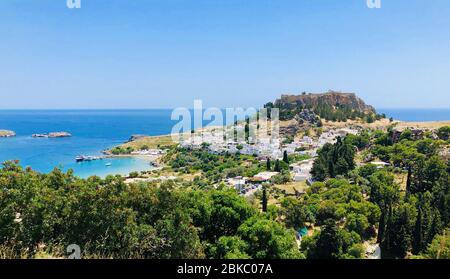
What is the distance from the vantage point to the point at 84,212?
6910mm

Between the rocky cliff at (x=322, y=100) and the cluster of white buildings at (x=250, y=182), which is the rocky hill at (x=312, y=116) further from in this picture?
the cluster of white buildings at (x=250, y=182)

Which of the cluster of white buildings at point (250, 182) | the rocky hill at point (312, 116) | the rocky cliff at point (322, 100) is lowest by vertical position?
the cluster of white buildings at point (250, 182)

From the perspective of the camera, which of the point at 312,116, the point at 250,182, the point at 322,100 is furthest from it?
the point at 322,100

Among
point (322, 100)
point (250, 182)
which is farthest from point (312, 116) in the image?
point (250, 182)

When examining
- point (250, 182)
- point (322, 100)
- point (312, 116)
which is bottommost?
point (250, 182)

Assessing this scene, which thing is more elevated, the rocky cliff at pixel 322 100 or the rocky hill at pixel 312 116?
the rocky cliff at pixel 322 100

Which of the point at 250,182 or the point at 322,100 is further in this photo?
the point at 322,100

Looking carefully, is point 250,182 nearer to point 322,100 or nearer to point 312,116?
point 312,116

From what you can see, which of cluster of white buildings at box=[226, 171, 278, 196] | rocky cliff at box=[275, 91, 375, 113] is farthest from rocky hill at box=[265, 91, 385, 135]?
cluster of white buildings at box=[226, 171, 278, 196]

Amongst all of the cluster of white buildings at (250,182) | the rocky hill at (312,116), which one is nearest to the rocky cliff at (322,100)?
the rocky hill at (312,116)

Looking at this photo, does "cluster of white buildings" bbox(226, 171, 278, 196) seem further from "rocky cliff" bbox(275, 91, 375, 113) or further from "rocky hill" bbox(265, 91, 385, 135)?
"rocky cliff" bbox(275, 91, 375, 113)

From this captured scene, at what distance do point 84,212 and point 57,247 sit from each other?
1.04 metres

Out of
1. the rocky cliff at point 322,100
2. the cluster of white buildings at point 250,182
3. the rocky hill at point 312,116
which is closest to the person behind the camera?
the cluster of white buildings at point 250,182
